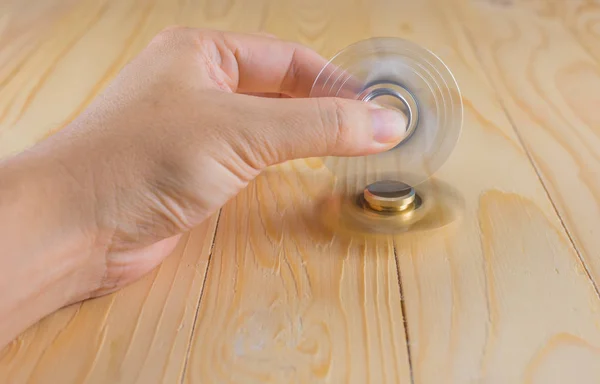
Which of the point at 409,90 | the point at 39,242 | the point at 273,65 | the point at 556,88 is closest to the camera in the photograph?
the point at 39,242

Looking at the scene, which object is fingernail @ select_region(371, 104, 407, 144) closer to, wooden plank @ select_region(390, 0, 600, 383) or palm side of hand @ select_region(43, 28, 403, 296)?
palm side of hand @ select_region(43, 28, 403, 296)

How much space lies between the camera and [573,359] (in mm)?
806

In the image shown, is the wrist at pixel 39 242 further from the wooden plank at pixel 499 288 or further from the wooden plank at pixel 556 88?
the wooden plank at pixel 556 88

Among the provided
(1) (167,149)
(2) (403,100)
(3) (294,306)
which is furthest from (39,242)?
(2) (403,100)

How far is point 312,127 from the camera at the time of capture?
2.97 ft

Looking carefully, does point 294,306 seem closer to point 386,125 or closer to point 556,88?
point 386,125

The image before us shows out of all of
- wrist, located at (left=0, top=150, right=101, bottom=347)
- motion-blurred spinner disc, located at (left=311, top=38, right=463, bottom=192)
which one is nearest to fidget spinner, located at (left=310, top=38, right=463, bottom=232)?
motion-blurred spinner disc, located at (left=311, top=38, right=463, bottom=192)

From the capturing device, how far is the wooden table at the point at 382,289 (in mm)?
817

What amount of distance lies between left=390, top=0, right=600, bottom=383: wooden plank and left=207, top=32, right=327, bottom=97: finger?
0.26m

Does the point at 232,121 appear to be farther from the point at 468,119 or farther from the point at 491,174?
the point at 468,119

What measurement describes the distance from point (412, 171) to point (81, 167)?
439 mm

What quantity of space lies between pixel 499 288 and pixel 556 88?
0.74 metres

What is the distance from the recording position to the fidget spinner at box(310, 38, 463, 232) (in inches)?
41.1

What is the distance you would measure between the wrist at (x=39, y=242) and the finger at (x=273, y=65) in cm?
37
